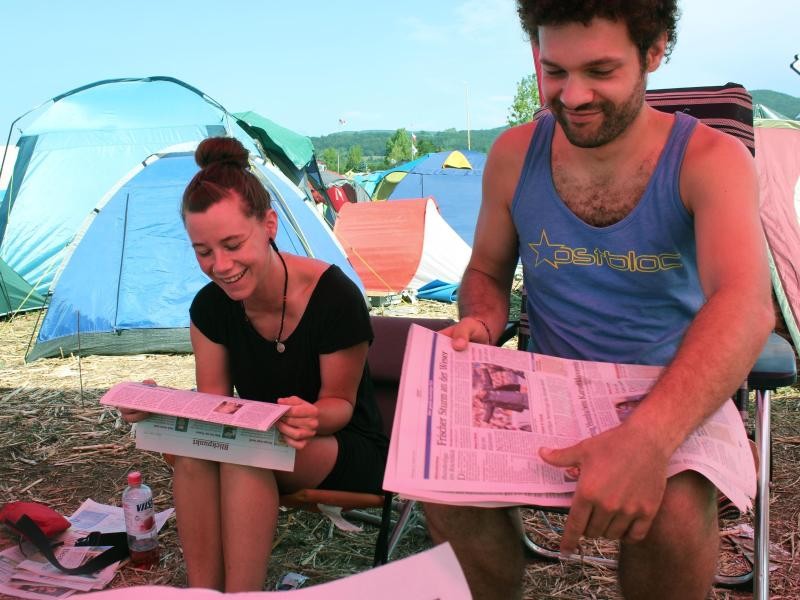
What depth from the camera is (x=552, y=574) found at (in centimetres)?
243

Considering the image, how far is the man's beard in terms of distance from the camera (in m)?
1.60

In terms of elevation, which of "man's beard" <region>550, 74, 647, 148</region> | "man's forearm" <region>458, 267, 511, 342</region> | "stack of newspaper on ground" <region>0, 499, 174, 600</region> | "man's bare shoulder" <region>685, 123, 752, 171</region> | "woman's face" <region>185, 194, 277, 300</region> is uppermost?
"man's beard" <region>550, 74, 647, 148</region>

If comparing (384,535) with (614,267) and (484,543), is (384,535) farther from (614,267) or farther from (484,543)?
(614,267)

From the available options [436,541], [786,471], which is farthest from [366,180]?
[436,541]

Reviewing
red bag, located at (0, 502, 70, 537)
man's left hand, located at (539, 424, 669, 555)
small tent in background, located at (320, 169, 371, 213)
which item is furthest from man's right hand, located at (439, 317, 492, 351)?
small tent in background, located at (320, 169, 371, 213)

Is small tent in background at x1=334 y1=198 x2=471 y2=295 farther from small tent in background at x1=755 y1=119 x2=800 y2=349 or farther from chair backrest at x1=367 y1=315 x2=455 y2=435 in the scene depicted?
chair backrest at x1=367 y1=315 x2=455 y2=435

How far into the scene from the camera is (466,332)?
5.35 ft

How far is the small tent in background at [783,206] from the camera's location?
4.51 meters

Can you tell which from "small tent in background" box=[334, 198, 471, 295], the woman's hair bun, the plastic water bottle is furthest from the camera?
"small tent in background" box=[334, 198, 471, 295]

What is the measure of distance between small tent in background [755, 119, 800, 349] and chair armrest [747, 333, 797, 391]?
10.5 ft

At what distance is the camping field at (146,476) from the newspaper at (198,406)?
0.96 metres

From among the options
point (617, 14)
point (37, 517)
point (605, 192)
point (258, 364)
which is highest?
point (617, 14)

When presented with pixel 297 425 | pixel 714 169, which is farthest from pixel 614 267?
pixel 297 425

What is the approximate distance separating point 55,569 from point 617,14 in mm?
2327
